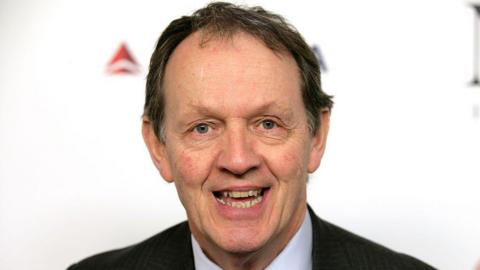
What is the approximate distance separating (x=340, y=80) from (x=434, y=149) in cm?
35

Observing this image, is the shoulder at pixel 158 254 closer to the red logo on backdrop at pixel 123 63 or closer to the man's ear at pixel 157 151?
the man's ear at pixel 157 151

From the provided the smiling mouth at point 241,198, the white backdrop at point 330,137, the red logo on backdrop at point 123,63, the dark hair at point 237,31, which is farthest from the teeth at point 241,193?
the red logo on backdrop at point 123,63

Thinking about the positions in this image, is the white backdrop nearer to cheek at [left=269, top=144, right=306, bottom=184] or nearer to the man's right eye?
cheek at [left=269, top=144, right=306, bottom=184]

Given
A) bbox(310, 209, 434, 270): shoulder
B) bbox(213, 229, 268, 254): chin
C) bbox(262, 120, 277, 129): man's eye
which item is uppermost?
bbox(262, 120, 277, 129): man's eye

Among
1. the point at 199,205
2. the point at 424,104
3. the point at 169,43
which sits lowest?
the point at 199,205

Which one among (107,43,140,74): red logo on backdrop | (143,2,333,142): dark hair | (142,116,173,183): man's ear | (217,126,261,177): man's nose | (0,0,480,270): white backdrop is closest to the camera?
(217,126,261,177): man's nose

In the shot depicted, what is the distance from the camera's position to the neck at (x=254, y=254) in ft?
6.70

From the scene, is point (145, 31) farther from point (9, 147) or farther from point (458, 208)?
point (458, 208)

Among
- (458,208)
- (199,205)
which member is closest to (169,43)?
(199,205)

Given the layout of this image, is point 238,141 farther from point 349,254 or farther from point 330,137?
point 330,137

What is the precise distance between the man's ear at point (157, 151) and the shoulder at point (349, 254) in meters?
0.39

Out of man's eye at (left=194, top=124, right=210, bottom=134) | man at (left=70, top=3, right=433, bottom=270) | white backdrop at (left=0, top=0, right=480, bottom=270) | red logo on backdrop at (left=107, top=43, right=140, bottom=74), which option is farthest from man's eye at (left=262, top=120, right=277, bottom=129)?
red logo on backdrop at (left=107, top=43, right=140, bottom=74)

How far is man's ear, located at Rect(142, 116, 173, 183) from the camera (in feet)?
7.05

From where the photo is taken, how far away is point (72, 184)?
2766 mm
